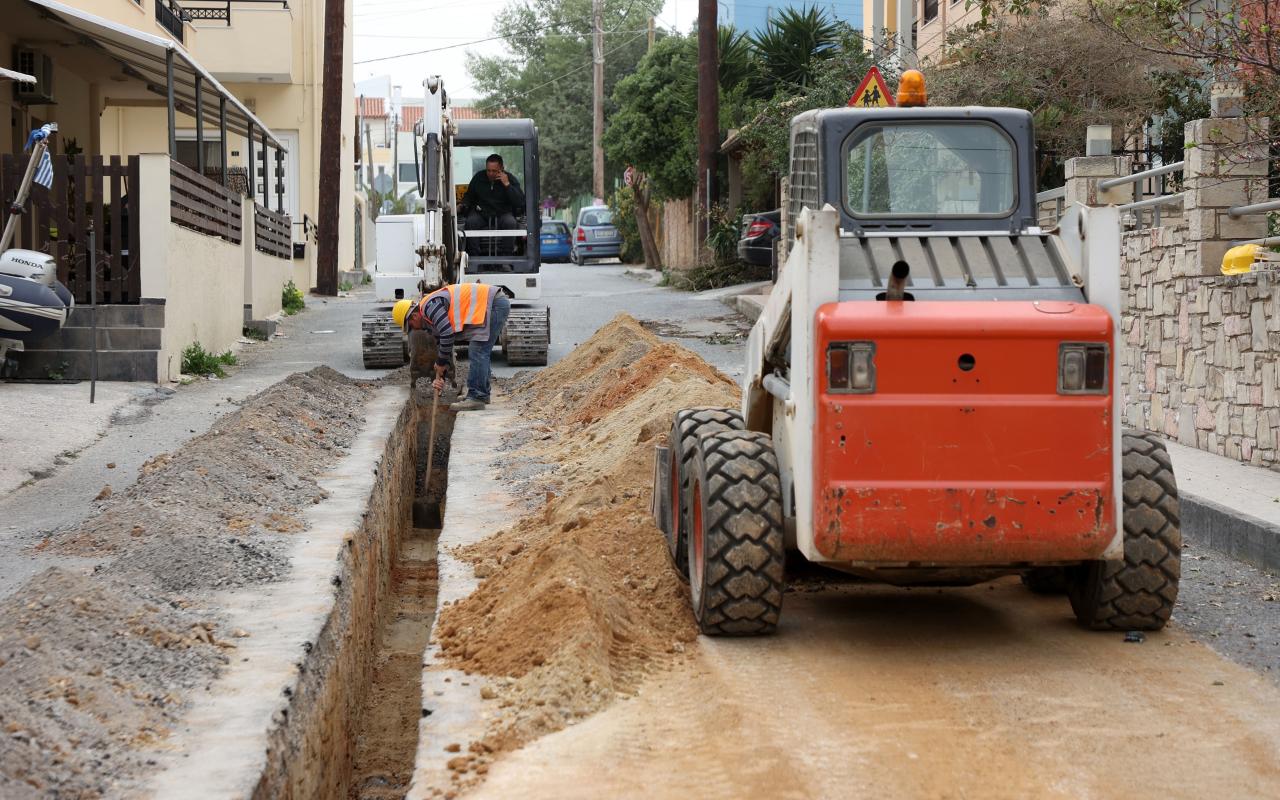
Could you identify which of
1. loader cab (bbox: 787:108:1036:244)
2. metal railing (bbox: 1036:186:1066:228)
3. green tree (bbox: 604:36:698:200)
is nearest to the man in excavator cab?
metal railing (bbox: 1036:186:1066:228)

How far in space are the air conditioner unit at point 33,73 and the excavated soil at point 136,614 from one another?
10208 mm

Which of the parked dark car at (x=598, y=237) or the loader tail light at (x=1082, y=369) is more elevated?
the parked dark car at (x=598, y=237)

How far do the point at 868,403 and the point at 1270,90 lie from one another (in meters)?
7.16

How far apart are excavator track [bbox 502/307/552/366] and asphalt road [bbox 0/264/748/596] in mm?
237

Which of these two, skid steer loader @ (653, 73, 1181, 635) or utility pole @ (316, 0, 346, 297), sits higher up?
utility pole @ (316, 0, 346, 297)

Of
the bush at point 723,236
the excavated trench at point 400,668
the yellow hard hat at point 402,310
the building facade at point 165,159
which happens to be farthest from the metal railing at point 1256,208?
the bush at point 723,236

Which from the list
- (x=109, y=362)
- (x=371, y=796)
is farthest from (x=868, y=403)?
(x=109, y=362)

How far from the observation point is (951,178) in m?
6.72

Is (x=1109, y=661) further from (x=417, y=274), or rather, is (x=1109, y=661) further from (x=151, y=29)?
(x=151, y=29)

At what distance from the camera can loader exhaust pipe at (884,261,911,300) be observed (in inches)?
224

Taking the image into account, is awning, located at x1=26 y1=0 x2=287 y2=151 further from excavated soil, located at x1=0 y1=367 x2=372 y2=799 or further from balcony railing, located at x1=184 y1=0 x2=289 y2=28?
balcony railing, located at x1=184 y1=0 x2=289 y2=28

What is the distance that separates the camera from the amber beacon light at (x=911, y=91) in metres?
6.89

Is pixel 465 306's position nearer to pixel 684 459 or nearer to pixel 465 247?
pixel 465 247

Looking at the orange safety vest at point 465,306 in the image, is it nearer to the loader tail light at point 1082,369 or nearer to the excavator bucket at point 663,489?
the excavator bucket at point 663,489
